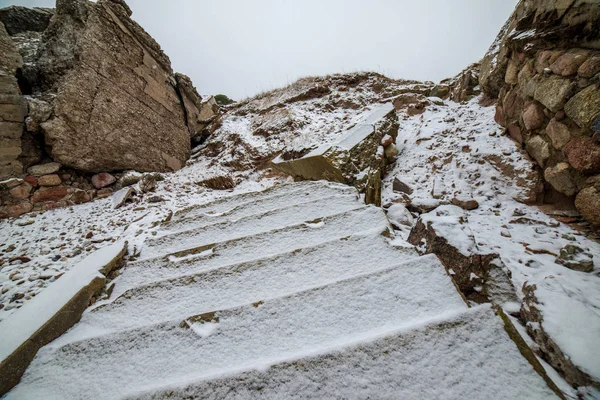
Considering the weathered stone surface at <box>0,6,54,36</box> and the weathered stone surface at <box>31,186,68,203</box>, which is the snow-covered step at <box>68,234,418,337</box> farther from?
the weathered stone surface at <box>0,6,54,36</box>

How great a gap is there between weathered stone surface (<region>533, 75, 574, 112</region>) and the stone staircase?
2.18 m

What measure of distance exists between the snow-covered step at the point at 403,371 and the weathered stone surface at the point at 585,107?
2.23 metres

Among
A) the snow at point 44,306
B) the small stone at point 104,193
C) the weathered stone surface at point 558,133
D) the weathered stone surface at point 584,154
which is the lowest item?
the snow at point 44,306

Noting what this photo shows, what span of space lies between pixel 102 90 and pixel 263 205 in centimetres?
350

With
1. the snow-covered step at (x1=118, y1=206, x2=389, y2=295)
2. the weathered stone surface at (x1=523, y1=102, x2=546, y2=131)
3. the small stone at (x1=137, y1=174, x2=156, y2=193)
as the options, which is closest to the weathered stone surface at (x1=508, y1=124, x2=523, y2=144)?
the weathered stone surface at (x1=523, y1=102, x2=546, y2=131)

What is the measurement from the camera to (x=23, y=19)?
4555mm

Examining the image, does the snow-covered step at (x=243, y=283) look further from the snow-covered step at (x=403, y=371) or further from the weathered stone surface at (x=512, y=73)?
the weathered stone surface at (x=512, y=73)

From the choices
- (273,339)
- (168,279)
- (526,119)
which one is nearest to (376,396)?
(273,339)

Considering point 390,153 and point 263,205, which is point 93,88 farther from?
point 390,153

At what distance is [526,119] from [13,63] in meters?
7.08

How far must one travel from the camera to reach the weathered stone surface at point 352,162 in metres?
2.89

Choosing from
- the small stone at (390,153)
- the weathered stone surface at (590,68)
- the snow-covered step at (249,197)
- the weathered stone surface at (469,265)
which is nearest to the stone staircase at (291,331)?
the weathered stone surface at (469,265)

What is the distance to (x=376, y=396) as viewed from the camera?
83 centimetres

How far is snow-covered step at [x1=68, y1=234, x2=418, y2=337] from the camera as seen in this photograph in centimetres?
143
